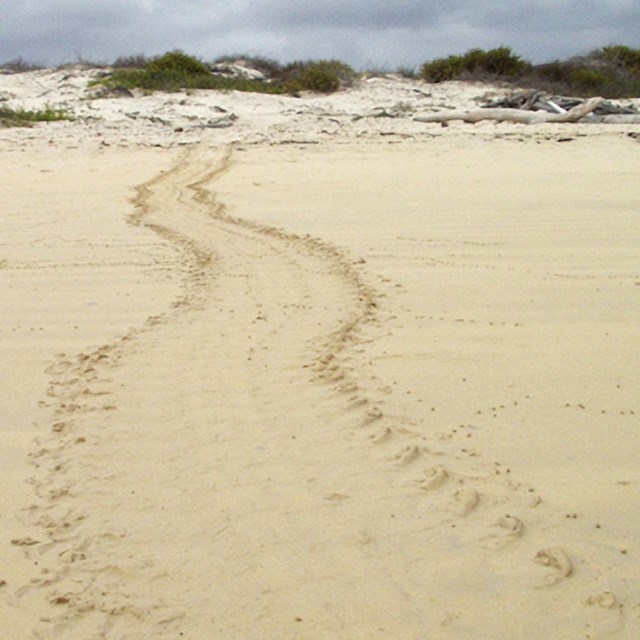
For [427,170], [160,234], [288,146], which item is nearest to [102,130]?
[288,146]

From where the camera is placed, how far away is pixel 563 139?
1120cm

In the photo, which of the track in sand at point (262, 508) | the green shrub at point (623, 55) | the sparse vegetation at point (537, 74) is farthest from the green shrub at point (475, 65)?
the track in sand at point (262, 508)

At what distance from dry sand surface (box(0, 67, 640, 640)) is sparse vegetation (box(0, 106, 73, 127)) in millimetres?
7337

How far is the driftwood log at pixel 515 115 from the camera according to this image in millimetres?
13008

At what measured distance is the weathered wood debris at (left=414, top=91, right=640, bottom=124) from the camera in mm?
13055

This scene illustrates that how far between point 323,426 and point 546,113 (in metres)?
11.6

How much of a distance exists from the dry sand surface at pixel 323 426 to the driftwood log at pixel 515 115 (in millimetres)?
6887

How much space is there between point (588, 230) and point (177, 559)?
4423 mm

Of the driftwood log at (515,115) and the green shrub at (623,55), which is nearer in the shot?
the driftwood log at (515,115)

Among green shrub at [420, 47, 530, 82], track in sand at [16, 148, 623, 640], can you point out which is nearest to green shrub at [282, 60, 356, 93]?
green shrub at [420, 47, 530, 82]

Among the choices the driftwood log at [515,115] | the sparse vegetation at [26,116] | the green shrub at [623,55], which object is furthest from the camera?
the green shrub at [623,55]

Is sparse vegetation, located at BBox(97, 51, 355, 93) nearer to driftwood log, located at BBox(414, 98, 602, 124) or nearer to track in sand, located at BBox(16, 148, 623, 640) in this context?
driftwood log, located at BBox(414, 98, 602, 124)

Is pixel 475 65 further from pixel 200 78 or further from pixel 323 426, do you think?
pixel 323 426

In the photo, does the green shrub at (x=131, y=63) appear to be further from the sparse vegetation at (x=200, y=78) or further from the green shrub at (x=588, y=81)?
the green shrub at (x=588, y=81)
